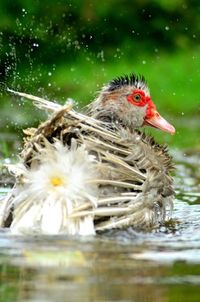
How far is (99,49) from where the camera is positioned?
664 inches

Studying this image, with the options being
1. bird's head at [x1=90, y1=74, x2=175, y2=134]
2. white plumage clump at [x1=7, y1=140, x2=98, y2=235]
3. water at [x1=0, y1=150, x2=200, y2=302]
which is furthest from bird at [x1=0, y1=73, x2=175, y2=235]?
bird's head at [x1=90, y1=74, x2=175, y2=134]

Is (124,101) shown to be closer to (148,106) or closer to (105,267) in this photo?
(148,106)

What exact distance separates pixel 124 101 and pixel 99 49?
711cm

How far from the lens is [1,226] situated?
8.58 meters

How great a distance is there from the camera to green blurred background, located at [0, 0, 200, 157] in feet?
51.9

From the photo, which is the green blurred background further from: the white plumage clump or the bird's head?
the white plumage clump

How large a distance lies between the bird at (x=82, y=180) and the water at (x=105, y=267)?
15 centimetres

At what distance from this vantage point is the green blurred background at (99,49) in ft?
51.9

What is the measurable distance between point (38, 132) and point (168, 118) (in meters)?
6.82

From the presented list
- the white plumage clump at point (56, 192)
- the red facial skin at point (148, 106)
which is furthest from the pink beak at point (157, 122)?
the white plumage clump at point (56, 192)

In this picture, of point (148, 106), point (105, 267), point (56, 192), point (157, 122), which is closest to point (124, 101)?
point (148, 106)

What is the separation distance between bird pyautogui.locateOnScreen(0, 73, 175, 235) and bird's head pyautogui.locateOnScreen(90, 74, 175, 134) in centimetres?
41

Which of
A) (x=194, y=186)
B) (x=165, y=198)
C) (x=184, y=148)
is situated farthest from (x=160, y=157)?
(x=184, y=148)

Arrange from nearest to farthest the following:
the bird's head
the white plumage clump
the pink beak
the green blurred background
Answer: the white plumage clump, the bird's head, the pink beak, the green blurred background
